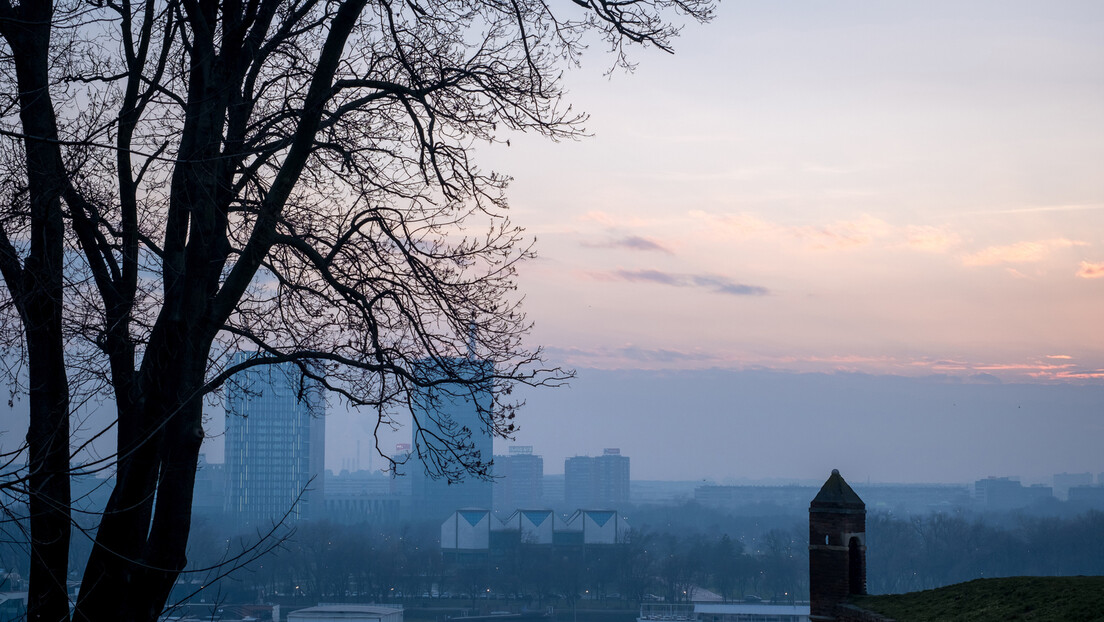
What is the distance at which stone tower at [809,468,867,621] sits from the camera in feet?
54.0

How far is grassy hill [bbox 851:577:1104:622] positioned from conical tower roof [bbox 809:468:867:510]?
69.3 inches

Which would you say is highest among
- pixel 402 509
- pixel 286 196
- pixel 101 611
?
pixel 286 196

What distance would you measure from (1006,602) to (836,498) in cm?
434

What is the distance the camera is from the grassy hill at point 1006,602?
1128cm

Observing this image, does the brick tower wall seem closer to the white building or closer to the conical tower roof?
the conical tower roof

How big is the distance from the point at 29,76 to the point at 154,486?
2603mm

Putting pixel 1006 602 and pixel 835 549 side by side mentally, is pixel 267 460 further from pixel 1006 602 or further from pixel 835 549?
pixel 1006 602

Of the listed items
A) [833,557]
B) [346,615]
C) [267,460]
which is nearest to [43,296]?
[833,557]

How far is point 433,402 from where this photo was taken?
7.43 meters

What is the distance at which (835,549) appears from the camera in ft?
54.5

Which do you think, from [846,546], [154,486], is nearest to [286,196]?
[154,486]

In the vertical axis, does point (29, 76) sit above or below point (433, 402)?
above

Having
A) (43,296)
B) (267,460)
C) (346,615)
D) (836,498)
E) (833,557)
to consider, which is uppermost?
(43,296)

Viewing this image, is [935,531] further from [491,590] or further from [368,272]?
[368,272]
